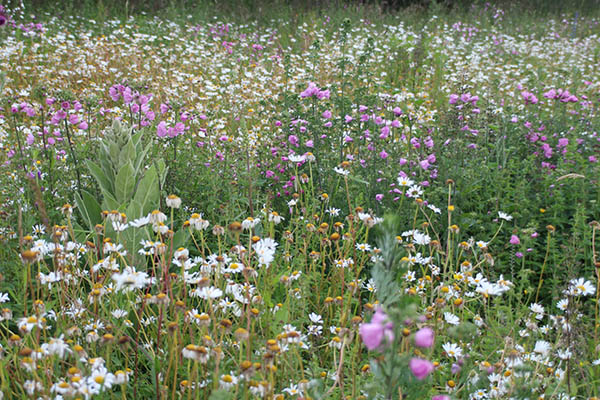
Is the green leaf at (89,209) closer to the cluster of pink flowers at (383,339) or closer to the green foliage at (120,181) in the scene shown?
the green foliage at (120,181)

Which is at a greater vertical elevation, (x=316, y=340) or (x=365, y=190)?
(x=365, y=190)

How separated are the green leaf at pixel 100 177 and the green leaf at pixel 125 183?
58 millimetres

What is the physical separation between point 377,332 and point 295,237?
175 cm

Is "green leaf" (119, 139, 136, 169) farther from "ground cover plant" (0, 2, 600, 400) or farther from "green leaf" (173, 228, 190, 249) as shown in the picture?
"green leaf" (173, 228, 190, 249)

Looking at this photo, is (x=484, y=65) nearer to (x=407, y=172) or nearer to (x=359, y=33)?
(x=359, y=33)

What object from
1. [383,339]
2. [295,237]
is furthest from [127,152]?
[383,339]

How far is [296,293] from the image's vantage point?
1958mm

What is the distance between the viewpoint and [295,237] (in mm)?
2689

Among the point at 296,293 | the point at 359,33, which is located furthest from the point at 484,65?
the point at 296,293

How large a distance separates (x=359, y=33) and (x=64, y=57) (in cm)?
410

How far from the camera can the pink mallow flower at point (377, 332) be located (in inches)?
37.0

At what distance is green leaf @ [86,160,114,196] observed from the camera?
2.59 m

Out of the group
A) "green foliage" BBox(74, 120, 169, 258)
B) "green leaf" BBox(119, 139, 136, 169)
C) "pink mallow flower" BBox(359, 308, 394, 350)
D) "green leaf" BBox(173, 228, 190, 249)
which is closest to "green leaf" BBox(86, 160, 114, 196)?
"green foliage" BBox(74, 120, 169, 258)

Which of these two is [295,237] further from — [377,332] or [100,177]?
[377,332]
